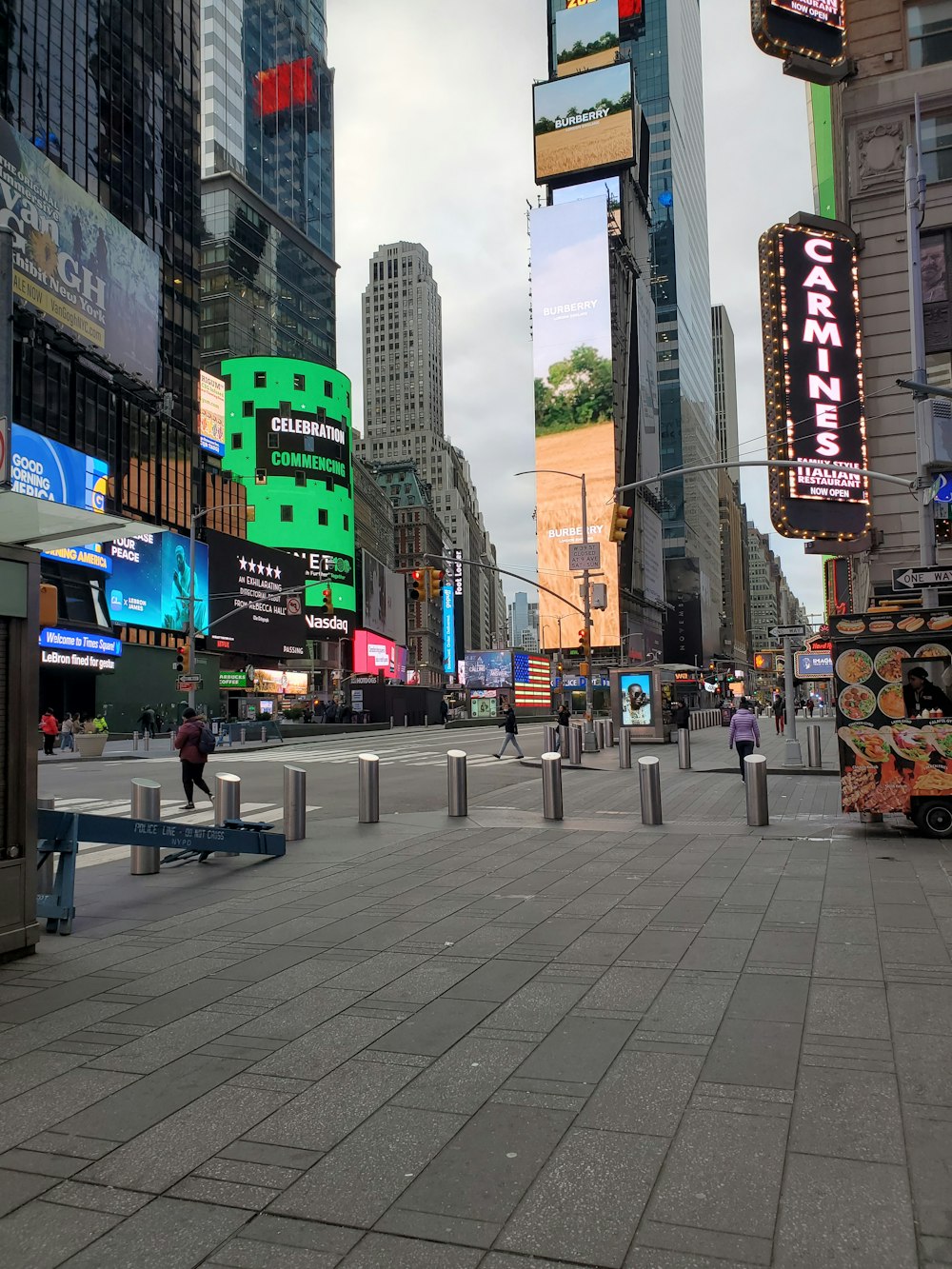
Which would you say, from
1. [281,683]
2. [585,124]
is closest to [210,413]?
[281,683]

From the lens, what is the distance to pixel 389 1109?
14.5 ft

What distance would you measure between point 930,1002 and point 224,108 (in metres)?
141

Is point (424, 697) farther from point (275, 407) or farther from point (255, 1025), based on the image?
point (255, 1025)

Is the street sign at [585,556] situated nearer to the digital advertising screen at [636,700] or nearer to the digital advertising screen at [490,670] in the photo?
the digital advertising screen at [636,700]

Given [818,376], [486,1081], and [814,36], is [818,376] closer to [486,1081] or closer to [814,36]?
[814,36]

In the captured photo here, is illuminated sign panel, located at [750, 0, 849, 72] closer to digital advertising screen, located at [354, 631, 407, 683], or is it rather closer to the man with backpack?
the man with backpack

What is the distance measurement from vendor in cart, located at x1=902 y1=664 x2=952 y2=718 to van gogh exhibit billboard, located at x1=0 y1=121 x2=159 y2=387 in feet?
148

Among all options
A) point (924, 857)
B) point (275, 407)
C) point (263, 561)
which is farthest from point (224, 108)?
point (924, 857)

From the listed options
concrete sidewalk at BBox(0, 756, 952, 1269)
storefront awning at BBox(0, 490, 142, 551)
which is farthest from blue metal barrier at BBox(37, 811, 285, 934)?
storefront awning at BBox(0, 490, 142, 551)

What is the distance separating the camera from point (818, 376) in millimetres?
30312

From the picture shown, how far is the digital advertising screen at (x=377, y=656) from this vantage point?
10656 centimetres

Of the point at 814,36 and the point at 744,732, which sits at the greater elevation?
the point at 814,36

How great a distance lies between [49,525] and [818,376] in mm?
28045

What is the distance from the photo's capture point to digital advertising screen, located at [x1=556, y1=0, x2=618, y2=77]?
133 m
